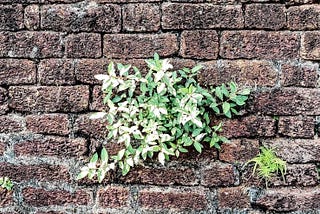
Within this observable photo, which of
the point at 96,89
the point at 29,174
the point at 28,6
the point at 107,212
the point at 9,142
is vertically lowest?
the point at 107,212

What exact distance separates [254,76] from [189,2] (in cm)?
38

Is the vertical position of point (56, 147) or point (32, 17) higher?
point (32, 17)

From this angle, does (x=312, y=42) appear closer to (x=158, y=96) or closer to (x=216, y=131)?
(x=216, y=131)

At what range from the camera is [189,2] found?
1.76 meters

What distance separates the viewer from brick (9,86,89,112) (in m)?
1.82

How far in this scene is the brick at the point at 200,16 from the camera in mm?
1760

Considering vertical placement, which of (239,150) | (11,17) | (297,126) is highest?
(11,17)

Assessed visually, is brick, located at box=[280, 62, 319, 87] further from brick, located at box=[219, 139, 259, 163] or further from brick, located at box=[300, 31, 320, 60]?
brick, located at box=[219, 139, 259, 163]

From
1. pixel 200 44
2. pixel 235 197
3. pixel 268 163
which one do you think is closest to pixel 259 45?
pixel 200 44

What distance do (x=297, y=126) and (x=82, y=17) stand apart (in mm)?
932

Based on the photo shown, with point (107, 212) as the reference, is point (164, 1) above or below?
above

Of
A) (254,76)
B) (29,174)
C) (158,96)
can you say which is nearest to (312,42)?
(254,76)

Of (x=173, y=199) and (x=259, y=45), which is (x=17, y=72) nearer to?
(x=173, y=199)

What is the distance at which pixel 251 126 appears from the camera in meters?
1.81
